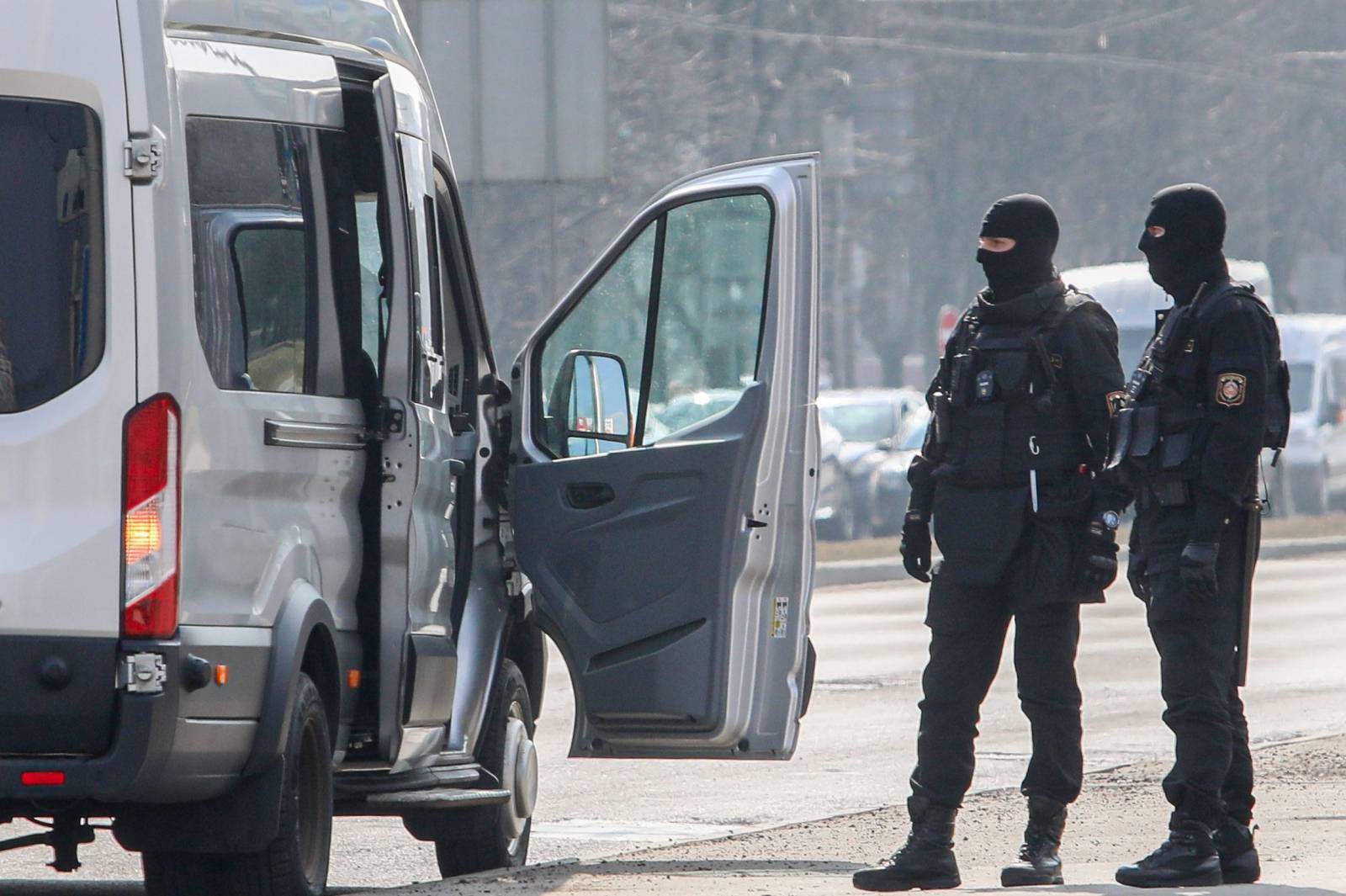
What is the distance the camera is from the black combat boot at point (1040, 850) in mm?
6445

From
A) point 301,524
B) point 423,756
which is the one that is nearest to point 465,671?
point 423,756

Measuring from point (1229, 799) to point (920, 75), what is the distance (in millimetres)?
44250

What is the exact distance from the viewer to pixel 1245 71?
4956 cm

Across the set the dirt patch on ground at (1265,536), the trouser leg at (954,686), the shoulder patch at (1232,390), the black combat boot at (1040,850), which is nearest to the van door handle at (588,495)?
the trouser leg at (954,686)

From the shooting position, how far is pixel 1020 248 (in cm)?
646

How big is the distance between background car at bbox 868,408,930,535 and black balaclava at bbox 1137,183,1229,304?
2160 cm

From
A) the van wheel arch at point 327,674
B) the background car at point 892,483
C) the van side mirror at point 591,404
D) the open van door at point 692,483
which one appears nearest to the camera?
the van wheel arch at point 327,674

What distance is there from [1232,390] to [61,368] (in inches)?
110

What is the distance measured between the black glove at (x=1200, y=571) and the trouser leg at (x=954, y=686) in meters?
0.61

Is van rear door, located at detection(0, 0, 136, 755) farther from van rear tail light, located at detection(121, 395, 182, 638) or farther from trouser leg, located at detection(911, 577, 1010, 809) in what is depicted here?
trouser leg, located at detection(911, 577, 1010, 809)

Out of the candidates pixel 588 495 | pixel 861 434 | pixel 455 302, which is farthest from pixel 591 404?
pixel 861 434

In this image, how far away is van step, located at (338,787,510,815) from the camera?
657 cm

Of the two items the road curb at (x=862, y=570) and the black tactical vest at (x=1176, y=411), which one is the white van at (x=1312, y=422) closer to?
the road curb at (x=862, y=570)

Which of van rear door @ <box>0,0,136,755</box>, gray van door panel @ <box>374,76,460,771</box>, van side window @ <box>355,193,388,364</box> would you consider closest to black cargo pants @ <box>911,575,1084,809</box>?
gray van door panel @ <box>374,76,460,771</box>
